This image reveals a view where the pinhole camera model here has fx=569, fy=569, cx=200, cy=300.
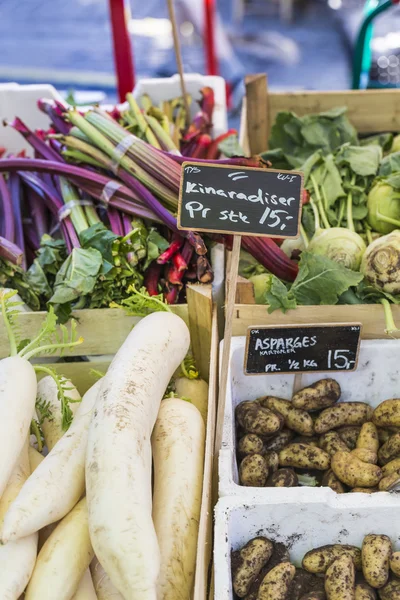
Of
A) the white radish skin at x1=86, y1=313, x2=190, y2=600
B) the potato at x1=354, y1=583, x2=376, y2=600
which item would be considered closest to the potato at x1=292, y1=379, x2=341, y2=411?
the white radish skin at x1=86, y1=313, x2=190, y2=600

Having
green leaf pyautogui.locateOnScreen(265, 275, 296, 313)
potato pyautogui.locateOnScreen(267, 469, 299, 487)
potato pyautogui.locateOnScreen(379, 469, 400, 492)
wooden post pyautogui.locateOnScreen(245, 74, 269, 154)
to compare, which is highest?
wooden post pyautogui.locateOnScreen(245, 74, 269, 154)

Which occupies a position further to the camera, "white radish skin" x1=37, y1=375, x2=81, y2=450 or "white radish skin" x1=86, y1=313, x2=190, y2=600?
"white radish skin" x1=37, y1=375, x2=81, y2=450

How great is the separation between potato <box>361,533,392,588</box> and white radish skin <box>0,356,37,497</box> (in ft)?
2.94

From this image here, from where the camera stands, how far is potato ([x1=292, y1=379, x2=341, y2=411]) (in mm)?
1771

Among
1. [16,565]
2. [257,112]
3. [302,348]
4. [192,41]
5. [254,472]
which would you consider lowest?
[254,472]

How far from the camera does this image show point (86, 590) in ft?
4.20

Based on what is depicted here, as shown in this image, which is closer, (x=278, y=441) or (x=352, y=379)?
(x=278, y=441)

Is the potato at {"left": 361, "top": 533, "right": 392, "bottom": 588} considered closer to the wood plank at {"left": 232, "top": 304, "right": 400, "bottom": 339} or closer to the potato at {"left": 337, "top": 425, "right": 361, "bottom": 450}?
the potato at {"left": 337, "top": 425, "right": 361, "bottom": 450}

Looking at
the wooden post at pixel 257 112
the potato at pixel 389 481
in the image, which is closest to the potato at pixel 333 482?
the potato at pixel 389 481

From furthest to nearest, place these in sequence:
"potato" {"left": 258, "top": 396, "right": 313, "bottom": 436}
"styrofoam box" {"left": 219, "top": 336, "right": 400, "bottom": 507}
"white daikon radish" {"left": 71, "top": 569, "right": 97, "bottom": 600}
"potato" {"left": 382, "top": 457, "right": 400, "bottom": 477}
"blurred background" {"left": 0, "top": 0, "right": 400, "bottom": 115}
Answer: "blurred background" {"left": 0, "top": 0, "right": 400, "bottom": 115} < "styrofoam box" {"left": 219, "top": 336, "right": 400, "bottom": 507} < "potato" {"left": 258, "top": 396, "right": 313, "bottom": 436} < "potato" {"left": 382, "top": 457, "right": 400, "bottom": 477} < "white daikon radish" {"left": 71, "top": 569, "right": 97, "bottom": 600}

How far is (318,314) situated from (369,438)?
41cm

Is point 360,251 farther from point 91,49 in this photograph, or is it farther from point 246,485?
point 91,49

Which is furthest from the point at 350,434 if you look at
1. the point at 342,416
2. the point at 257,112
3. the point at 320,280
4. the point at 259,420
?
the point at 257,112

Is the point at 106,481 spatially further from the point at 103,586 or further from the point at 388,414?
the point at 388,414
